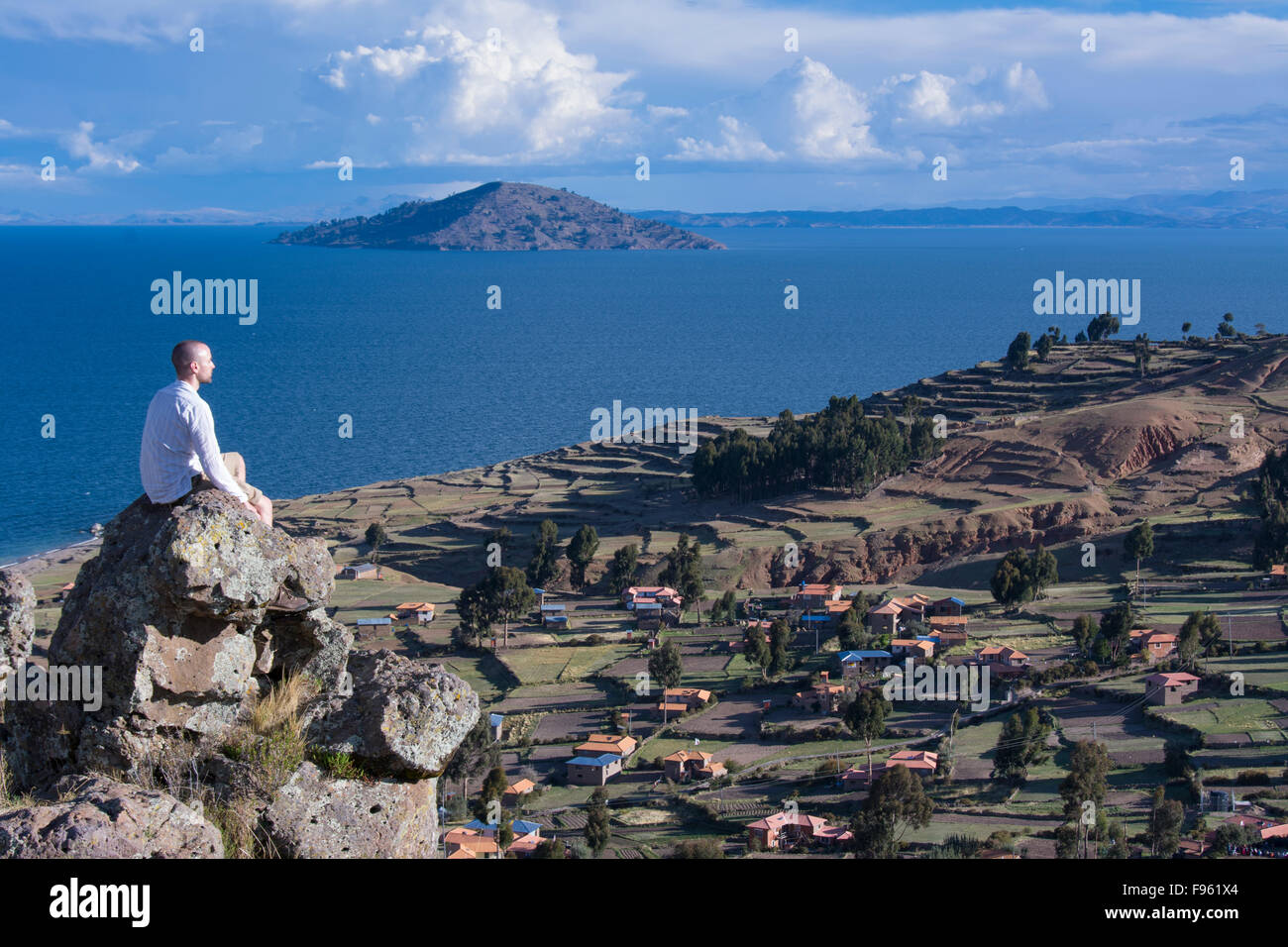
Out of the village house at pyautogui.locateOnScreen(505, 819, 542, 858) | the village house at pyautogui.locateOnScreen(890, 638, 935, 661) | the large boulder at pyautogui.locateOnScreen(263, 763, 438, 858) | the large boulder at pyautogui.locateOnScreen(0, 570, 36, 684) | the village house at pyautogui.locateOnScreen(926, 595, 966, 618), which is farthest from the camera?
the village house at pyautogui.locateOnScreen(926, 595, 966, 618)

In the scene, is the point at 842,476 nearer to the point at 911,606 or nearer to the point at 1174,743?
the point at 911,606

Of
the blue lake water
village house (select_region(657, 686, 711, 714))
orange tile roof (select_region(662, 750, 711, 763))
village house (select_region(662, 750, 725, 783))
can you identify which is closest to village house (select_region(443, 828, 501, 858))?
village house (select_region(662, 750, 725, 783))

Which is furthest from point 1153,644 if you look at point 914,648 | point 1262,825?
point 1262,825

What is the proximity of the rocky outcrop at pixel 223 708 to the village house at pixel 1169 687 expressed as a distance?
39165mm

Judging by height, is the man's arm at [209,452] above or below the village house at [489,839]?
above

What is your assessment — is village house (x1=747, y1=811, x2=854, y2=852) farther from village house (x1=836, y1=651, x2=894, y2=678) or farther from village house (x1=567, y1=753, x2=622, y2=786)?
village house (x1=836, y1=651, x2=894, y2=678)

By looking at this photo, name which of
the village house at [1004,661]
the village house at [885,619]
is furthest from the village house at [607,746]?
the village house at [885,619]

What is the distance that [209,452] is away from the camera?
7.76m

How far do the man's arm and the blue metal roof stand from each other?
32.1 m

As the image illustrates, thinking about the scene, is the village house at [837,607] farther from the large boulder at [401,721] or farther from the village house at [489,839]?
the large boulder at [401,721]

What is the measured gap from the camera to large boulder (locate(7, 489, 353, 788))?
754 cm

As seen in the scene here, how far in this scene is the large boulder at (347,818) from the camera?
24.5 ft

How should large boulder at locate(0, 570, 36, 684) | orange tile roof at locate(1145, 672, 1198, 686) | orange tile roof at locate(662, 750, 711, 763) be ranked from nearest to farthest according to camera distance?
1. large boulder at locate(0, 570, 36, 684)
2. orange tile roof at locate(662, 750, 711, 763)
3. orange tile roof at locate(1145, 672, 1198, 686)
